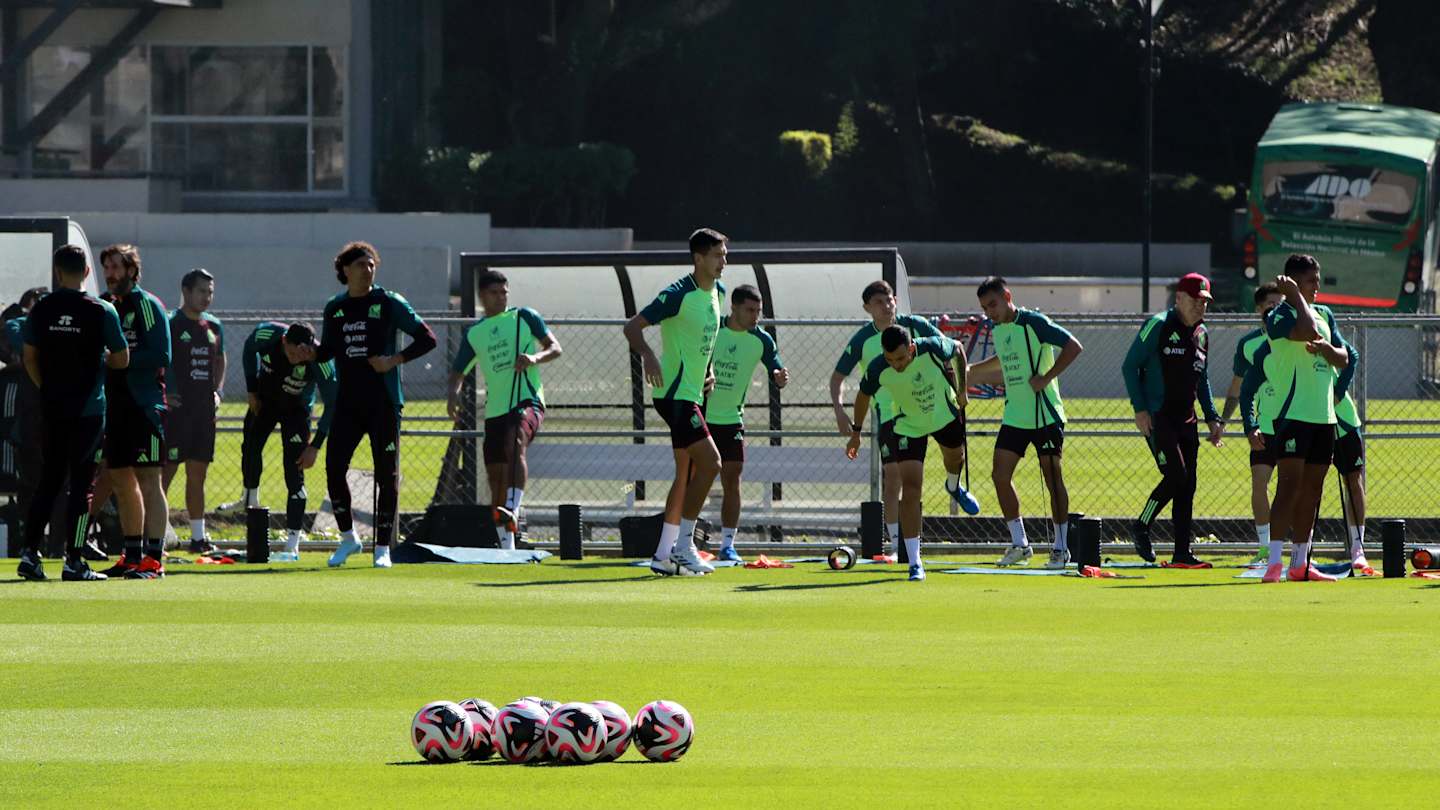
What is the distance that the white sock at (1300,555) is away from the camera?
12578 mm

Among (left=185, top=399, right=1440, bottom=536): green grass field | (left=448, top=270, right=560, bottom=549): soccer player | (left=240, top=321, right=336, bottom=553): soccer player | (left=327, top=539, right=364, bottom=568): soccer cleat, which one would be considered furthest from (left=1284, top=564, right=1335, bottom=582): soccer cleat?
(left=240, top=321, right=336, bottom=553): soccer player

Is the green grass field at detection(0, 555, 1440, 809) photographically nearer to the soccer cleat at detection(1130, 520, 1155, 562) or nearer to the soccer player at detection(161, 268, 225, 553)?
the soccer cleat at detection(1130, 520, 1155, 562)

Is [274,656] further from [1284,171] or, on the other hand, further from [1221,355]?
[1284,171]

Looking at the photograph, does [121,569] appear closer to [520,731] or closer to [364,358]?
[364,358]

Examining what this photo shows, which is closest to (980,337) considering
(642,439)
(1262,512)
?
(642,439)

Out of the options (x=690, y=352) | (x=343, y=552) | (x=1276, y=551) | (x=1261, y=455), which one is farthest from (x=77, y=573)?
(x=1261, y=455)

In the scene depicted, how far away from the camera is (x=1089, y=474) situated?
70.0ft

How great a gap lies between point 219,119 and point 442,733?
142 feet

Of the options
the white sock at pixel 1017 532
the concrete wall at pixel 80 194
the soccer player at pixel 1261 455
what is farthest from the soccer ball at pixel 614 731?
the concrete wall at pixel 80 194

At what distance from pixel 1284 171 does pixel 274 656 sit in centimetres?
3041

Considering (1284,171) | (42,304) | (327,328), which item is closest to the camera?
(42,304)

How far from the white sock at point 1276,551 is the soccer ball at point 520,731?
7056 millimetres

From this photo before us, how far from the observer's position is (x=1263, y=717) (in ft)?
24.4

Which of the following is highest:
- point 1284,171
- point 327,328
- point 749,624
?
point 1284,171
